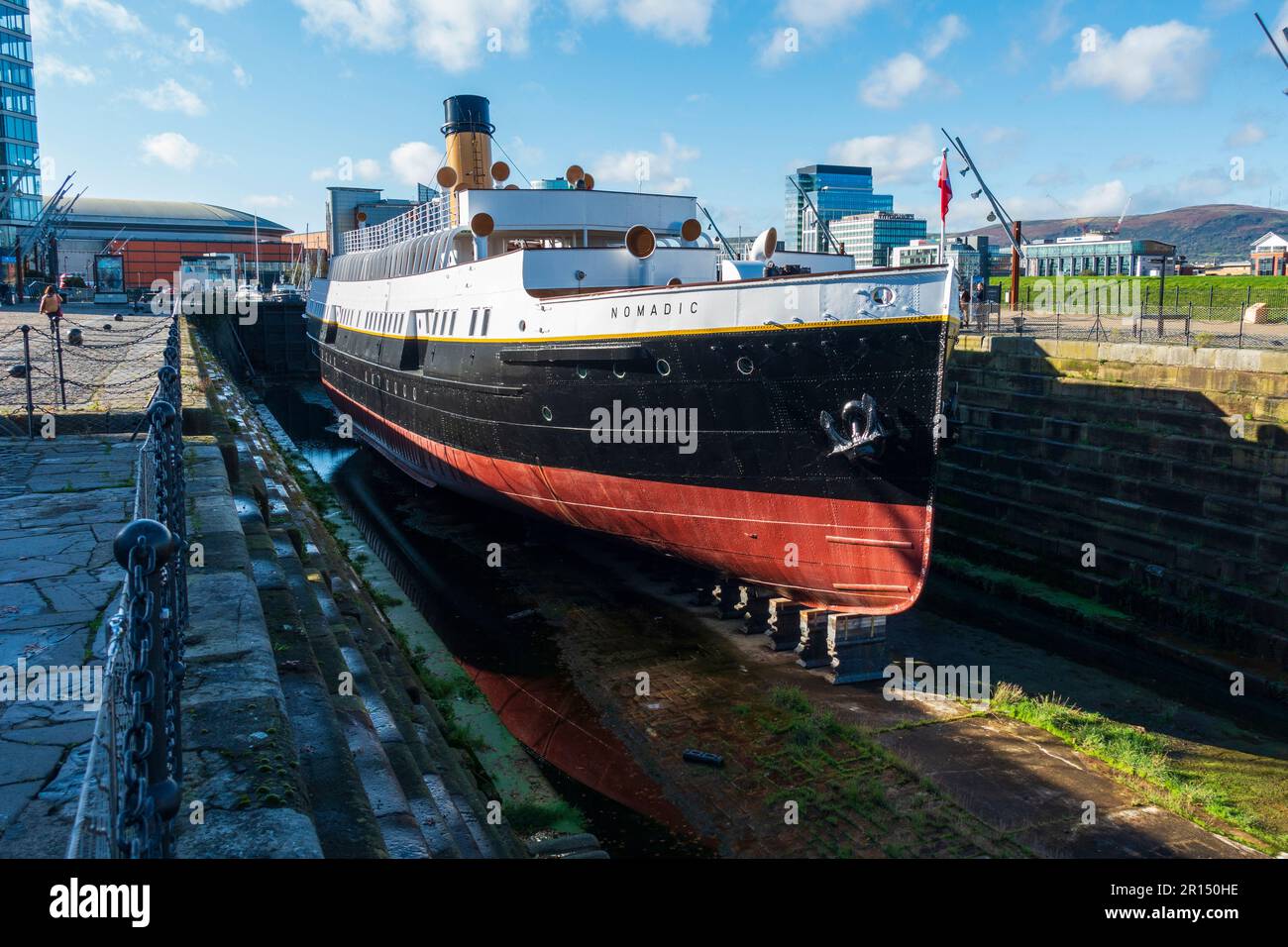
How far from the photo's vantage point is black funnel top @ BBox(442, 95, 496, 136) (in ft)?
76.3

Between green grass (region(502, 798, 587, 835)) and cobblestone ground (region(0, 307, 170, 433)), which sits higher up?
cobblestone ground (region(0, 307, 170, 433))

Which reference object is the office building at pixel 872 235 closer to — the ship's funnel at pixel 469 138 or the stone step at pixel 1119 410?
the ship's funnel at pixel 469 138

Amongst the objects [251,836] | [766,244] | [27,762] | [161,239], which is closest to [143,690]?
[251,836]

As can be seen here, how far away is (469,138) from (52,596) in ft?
63.6

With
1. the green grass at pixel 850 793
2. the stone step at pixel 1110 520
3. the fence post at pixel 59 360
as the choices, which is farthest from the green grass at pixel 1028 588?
the fence post at pixel 59 360

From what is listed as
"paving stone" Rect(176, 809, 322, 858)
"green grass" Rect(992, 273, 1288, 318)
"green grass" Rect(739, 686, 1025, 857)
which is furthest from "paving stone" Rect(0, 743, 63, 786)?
"green grass" Rect(992, 273, 1288, 318)

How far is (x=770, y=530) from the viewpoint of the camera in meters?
12.1

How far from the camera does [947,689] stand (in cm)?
1140

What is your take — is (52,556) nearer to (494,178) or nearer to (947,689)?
(947,689)

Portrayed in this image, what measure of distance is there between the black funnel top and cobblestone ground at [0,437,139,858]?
47.1 feet

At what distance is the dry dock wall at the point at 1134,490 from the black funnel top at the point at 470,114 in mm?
14019

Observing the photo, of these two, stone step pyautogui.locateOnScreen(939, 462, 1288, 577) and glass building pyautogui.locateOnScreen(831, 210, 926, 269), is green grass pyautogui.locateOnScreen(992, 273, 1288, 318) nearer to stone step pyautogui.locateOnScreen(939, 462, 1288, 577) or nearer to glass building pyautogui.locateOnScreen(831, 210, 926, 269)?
stone step pyautogui.locateOnScreen(939, 462, 1288, 577)
